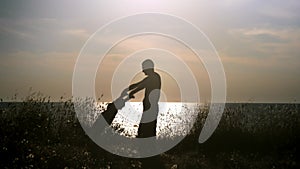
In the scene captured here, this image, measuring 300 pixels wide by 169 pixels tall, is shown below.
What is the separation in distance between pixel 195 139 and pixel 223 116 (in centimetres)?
177

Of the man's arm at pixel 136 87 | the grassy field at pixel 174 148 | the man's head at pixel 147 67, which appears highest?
the man's head at pixel 147 67

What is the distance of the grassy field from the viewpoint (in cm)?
952

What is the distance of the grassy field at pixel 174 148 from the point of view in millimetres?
9516

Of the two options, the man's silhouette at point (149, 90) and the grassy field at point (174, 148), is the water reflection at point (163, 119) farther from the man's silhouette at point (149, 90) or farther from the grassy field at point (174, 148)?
the man's silhouette at point (149, 90)

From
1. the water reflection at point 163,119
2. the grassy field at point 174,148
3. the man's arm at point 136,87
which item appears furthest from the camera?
the water reflection at point 163,119

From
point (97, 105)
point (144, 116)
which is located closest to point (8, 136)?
point (144, 116)

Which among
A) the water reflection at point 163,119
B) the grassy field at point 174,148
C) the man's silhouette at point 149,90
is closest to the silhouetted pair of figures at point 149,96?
the man's silhouette at point 149,90

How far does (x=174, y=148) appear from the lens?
42.9 feet

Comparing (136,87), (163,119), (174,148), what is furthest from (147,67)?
(163,119)

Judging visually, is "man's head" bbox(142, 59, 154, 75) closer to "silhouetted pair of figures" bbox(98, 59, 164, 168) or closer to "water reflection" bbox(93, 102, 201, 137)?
"silhouetted pair of figures" bbox(98, 59, 164, 168)

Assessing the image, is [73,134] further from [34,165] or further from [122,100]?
[34,165]

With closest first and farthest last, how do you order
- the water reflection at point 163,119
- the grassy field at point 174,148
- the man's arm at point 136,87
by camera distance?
the grassy field at point 174,148
the man's arm at point 136,87
the water reflection at point 163,119

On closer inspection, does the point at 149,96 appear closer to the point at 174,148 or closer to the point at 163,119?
the point at 174,148

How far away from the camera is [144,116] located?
10312 millimetres
